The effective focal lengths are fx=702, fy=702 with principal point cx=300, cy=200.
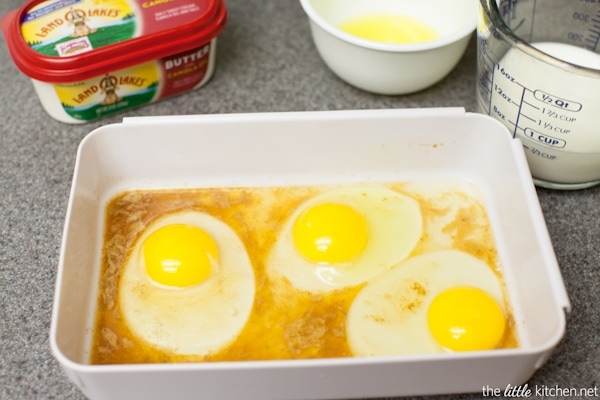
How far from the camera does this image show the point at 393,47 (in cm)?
114

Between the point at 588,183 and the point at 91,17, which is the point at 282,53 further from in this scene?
the point at 588,183

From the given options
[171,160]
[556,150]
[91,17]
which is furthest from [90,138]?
[556,150]

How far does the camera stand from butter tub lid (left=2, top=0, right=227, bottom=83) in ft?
3.74

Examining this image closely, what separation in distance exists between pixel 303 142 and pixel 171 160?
216 mm

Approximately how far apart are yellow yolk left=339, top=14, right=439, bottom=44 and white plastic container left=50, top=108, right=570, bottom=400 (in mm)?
267

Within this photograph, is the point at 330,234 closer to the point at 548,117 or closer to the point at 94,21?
the point at 548,117

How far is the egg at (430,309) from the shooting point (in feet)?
3.07

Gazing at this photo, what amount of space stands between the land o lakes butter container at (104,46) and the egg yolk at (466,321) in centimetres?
61

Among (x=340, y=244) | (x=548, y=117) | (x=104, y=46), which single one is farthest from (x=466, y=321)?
(x=104, y=46)

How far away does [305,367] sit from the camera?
79cm

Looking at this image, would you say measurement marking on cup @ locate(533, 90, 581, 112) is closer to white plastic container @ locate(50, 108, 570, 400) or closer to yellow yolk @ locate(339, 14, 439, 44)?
white plastic container @ locate(50, 108, 570, 400)

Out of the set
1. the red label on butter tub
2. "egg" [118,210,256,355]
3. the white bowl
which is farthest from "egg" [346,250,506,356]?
the red label on butter tub

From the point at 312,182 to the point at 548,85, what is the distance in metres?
0.39
